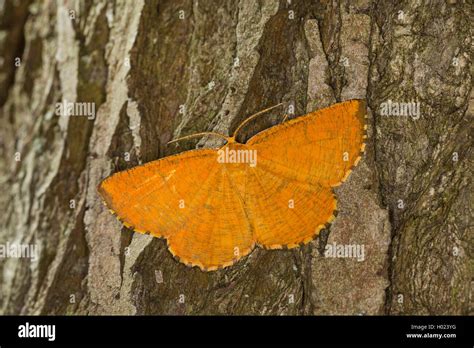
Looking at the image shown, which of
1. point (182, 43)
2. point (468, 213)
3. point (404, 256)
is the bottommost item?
point (404, 256)

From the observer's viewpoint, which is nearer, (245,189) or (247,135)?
(245,189)

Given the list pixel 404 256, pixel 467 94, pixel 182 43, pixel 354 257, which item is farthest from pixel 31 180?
pixel 467 94

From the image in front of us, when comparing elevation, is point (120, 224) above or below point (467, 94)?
below

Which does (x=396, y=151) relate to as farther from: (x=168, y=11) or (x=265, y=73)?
(x=168, y=11)
